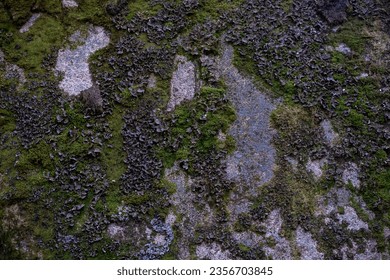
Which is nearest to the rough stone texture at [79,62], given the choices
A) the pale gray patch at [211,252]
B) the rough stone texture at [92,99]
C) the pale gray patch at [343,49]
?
the rough stone texture at [92,99]

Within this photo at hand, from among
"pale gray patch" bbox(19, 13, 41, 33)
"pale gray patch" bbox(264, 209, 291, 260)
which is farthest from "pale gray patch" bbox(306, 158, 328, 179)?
A: "pale gray patch" bbox(19, 13, 41, 33)

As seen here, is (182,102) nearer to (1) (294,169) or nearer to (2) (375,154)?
(1) (294,169)

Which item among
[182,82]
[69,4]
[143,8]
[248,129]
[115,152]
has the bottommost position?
[248,129]

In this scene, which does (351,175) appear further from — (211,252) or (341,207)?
(211,252)

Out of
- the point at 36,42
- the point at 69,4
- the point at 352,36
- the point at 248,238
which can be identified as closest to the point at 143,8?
the point at 69,4

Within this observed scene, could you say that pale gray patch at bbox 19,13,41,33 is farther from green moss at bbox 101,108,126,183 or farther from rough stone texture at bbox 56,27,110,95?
green moss at bbox 101,108,126,183
